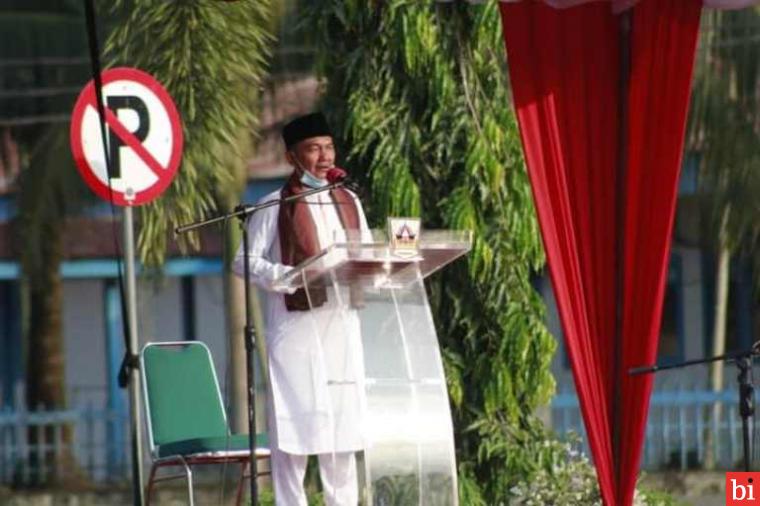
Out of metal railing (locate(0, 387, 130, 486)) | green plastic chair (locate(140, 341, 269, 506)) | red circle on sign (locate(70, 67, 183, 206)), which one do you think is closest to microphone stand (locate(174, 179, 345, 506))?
green plastic chair (locate(140, 341, 269, 506))

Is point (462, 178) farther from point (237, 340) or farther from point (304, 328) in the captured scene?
point (237, 340)

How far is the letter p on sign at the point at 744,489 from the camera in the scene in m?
8.27

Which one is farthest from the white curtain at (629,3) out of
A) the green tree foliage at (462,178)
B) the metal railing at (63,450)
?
Result: the metal railing at (63,450)

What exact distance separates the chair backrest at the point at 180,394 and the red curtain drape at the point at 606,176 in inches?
84.7

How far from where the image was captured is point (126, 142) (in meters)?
10.2

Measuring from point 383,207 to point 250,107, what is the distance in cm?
262

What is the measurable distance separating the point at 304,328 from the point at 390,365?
0.73 metres

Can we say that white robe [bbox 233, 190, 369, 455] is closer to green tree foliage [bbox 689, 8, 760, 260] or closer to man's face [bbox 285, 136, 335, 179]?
man's face [bbox 285, 136, 335, 179]

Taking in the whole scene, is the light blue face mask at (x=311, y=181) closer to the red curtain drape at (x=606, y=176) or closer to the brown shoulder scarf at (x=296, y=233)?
the brown shoulder scarf at (x=296, y=233)

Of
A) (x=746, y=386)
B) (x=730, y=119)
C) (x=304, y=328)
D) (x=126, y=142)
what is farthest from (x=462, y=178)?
(x=730, y=119)

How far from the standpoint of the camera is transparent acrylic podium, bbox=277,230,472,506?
843 cm

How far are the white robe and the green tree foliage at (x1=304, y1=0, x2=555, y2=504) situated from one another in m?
2.10

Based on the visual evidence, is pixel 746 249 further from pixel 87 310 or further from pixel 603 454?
pixel 603 454

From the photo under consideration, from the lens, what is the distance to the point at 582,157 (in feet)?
29.0
